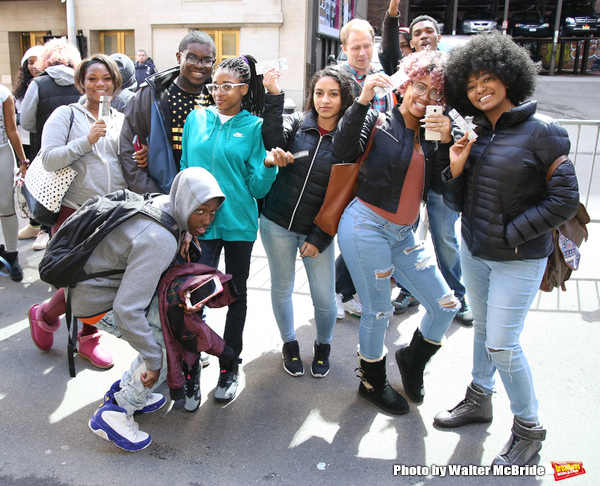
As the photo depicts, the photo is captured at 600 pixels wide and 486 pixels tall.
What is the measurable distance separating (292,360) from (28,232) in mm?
4273

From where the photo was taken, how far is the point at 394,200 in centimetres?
300

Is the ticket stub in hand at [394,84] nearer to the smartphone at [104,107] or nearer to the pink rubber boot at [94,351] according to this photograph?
the smartphone at [104,107]

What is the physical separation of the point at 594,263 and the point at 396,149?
3.67m

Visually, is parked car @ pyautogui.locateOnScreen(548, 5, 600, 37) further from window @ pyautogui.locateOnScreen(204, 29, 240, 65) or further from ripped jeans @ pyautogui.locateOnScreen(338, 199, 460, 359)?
ripped jeans @ pyautogui.locateOnScreen(338, 199, 460, 359)

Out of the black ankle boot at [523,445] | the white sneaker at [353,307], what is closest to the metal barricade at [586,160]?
the white sneaker at [353,307]

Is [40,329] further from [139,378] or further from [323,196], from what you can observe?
[323,196]

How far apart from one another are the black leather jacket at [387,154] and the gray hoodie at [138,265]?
80cm

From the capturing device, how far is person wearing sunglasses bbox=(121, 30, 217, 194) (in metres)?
3.51

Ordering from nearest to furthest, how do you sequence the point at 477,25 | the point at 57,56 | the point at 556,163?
the point at 556,163 < the point at 57,56 < the point at 477,25

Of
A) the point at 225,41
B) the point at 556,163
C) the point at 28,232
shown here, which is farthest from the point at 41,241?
the point at 225,41

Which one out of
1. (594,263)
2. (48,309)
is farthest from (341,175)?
(594,263)

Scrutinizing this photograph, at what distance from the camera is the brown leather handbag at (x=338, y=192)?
10.1 ft

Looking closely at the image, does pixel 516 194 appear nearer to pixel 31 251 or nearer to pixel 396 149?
pixel 396 149

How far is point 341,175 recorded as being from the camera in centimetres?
309
